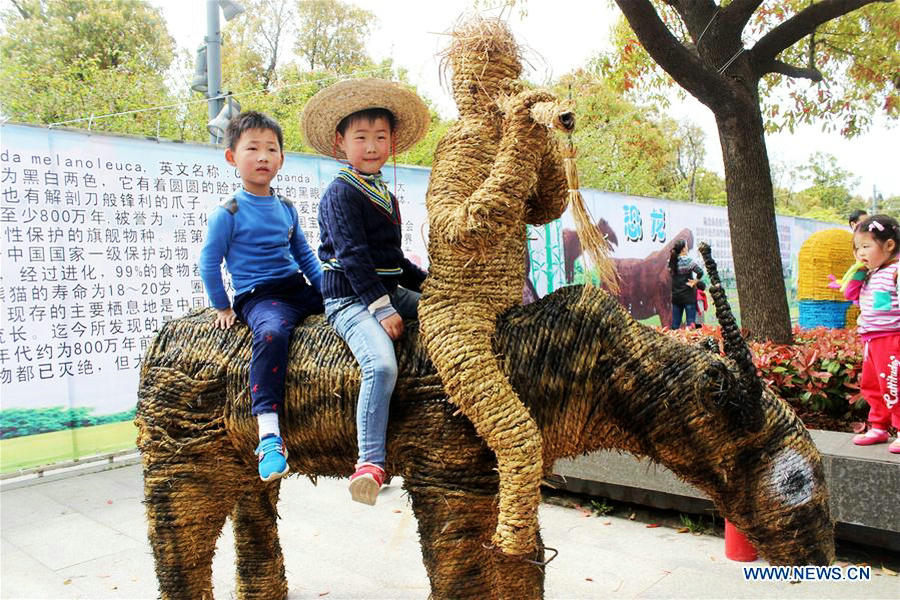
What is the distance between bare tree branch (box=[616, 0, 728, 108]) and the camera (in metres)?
5.26

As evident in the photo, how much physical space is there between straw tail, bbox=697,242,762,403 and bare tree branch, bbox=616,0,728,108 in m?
3.88

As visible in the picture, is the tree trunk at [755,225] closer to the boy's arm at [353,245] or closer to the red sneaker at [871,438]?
the red sneaker at [871,438]

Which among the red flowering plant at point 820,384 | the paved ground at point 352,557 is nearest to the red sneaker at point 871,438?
the red flowering plant at point 820,384

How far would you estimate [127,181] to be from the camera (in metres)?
5.99

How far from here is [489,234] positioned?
195cm

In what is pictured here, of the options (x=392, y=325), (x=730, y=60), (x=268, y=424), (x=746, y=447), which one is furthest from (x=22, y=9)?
(x=746, y=447)

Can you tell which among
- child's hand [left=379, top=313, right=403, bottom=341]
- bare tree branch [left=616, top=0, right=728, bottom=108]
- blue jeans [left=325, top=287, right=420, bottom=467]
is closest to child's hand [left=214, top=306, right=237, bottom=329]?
blue jeans [left=325, top=287, right=420, bottom=467]

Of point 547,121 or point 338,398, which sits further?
point 338,398

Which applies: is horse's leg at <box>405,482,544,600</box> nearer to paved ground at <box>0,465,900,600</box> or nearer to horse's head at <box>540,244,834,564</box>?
horse's head at <box>540,244,834,564</box>

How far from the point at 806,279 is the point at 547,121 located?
969 centimetres

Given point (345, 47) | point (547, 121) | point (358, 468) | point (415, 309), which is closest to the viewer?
point (547, 121)

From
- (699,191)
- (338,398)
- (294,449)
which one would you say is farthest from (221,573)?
(699,191)

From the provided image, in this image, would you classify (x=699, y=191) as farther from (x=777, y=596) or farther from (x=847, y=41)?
(x=777, y=596)

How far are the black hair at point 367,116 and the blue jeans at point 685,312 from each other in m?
8.23
